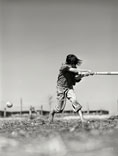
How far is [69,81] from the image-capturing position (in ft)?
33.2

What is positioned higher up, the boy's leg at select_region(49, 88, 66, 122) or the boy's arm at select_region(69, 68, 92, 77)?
the boy's arm at select_region(69, 68, 92, 77)

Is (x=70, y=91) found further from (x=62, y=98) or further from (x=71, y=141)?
(x=71, y=141)

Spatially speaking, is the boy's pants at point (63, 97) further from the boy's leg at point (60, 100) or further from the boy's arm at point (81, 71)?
the boy's arm at point (81, 71)

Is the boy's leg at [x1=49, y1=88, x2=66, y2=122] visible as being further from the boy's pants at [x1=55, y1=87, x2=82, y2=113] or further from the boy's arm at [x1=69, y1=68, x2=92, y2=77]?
the boy's arm at [x1=69, y1=68, x2=92, y2=77]

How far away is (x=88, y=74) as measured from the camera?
10055 millimetres

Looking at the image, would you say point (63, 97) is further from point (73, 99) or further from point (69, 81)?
point (69, 81)

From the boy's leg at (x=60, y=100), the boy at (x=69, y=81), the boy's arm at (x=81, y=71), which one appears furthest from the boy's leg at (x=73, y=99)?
the boy's arm at (x=81, y=71)

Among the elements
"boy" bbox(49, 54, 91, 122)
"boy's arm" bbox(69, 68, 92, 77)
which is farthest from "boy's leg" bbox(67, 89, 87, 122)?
"boy's arm" bbox(69, 68, 92, 77)

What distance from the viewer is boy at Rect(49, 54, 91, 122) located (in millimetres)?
9845

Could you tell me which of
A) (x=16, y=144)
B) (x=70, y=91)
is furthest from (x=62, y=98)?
(x=16, y=144)

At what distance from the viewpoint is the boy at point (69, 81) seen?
9845mm

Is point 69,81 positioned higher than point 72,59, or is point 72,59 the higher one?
point 72,59

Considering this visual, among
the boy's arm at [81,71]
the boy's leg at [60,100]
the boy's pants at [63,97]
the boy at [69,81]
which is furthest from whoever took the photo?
the boy's leg at [60,100]

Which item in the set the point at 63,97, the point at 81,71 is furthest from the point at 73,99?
the point at 81,71
